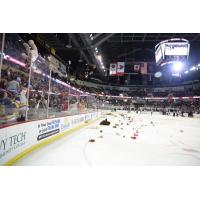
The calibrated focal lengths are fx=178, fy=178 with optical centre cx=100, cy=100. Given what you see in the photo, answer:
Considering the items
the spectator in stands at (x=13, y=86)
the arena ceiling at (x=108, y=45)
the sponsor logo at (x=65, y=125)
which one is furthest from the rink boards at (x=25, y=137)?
the arena ceiling at (x=108, y=45)

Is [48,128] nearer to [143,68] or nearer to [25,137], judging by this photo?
[25,137]

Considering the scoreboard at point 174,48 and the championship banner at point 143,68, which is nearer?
the scoreboard at point 174,48

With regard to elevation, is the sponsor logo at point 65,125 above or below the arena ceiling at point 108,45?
below

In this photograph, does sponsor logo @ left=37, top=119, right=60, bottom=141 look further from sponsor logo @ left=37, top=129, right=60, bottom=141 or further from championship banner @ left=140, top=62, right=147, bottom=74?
championship banner @ left=140, top=62, right=147, bottom=74

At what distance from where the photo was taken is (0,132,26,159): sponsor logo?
9.47 ft

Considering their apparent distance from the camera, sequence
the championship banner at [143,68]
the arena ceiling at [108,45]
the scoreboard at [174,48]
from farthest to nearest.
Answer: the championship banner at [143,68]
the arena ceiling at [108,45]
the scoreboard at [174,48]

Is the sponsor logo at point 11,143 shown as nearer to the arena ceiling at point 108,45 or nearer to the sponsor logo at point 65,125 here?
the sponsor logo at point 65,125

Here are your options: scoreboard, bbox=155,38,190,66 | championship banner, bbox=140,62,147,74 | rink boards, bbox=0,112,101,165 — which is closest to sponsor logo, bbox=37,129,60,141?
rink boards, bbox=0,112,101,165

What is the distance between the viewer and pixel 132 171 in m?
3.12

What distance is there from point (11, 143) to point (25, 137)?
0.52 metres

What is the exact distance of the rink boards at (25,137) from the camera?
2.97 metres

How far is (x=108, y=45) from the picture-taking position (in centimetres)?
1673
